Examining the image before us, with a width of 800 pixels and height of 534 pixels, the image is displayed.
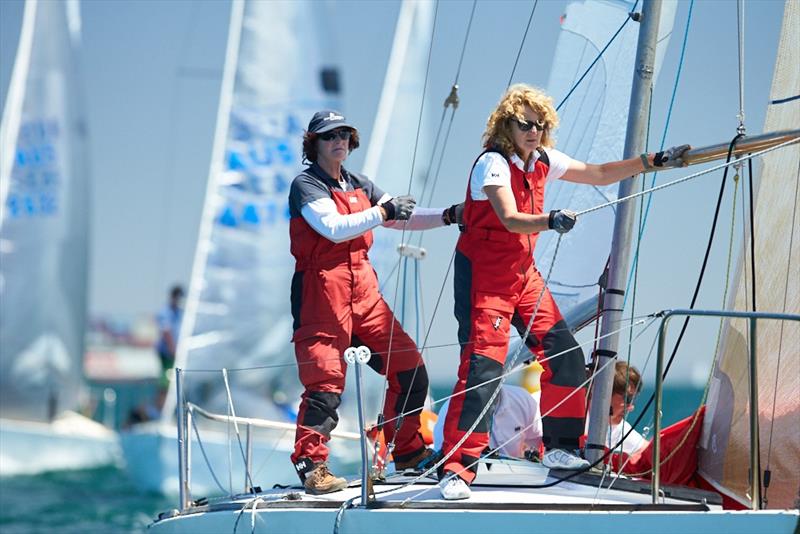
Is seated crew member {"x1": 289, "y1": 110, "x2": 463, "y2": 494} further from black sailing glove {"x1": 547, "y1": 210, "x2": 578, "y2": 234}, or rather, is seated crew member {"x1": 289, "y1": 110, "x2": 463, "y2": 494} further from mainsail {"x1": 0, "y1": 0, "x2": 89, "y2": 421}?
mainsail {"x1": 0, "y1": 0, "x2": 89, "y2": 421}

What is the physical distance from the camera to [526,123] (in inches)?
161

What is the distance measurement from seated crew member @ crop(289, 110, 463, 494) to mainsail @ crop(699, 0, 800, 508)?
3.31 ft

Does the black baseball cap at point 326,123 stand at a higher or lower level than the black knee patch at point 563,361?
higher

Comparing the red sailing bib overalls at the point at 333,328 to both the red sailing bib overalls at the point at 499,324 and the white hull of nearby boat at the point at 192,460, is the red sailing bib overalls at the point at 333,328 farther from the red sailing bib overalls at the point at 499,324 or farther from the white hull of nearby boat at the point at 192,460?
the white hull of nearby boat at the point at 192,460

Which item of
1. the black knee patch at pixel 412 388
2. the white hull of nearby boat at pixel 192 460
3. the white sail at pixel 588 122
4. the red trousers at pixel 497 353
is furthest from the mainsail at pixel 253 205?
the red trousers at pixel 497 353

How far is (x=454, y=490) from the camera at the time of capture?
383 cm

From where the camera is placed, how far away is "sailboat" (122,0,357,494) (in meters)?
15.1

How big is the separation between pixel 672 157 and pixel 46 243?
47.2ft

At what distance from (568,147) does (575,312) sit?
82cm

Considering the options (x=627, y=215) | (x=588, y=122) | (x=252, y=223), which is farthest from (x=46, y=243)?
(x=627, y=215)

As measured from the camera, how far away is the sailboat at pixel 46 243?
17.0m

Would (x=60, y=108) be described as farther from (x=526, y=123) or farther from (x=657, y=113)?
(x=526, y=123)

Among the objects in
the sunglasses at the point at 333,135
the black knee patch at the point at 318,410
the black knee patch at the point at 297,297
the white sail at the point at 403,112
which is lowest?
the black knee patch at the point at 318,410

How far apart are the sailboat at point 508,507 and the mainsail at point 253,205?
10556 mm
